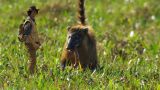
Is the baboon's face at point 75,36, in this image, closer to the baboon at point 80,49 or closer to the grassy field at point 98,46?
the baboon at point 80,49

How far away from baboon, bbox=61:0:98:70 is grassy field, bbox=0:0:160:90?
0.18 m

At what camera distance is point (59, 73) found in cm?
701

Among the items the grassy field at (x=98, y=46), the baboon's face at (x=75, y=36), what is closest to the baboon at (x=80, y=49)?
the baboon's face at (x=75, y=36)

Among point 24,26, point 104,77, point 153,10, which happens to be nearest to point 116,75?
point 104,77

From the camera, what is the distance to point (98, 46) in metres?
9.59

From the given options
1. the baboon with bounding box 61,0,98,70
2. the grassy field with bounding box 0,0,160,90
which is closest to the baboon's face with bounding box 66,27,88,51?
the baboon with bounding box 61,0,98,70

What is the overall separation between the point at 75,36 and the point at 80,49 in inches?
7.4

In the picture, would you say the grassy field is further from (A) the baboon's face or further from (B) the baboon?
(A) the baboon's face

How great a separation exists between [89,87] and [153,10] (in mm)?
7117

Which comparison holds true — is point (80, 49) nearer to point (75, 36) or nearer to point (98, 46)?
point (75, 36)

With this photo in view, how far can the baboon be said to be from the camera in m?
7.38

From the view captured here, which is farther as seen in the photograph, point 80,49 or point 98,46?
point 98,46

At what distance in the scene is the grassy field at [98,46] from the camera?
263 inches

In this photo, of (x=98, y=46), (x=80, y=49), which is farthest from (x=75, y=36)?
(x=98, y=46)
